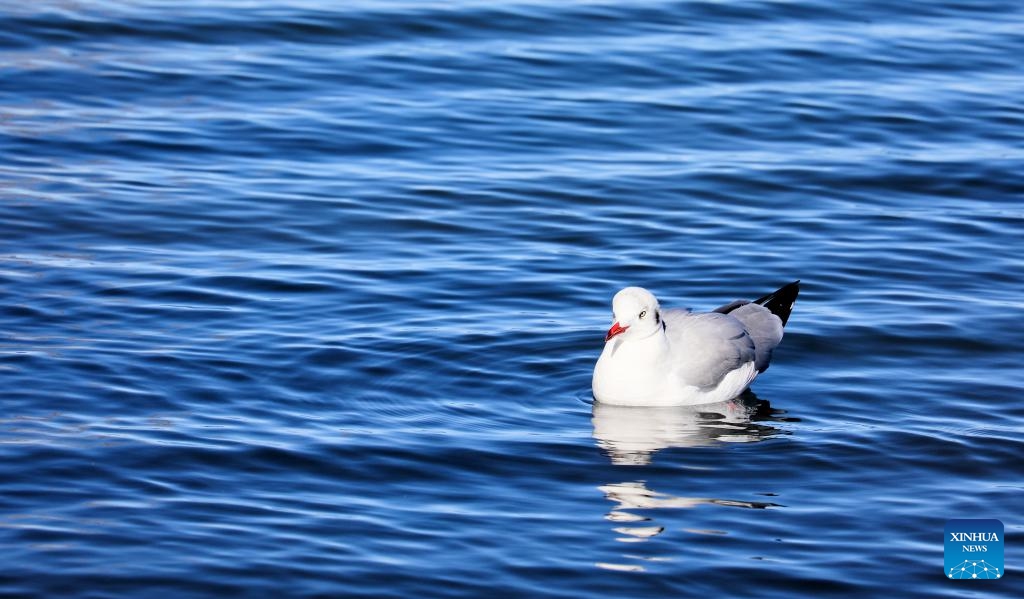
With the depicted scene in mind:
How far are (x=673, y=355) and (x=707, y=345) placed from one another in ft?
0.83

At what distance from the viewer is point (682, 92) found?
18031 millimetres

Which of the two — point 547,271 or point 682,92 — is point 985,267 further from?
point 682,92

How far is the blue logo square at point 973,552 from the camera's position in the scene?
788 centimetres

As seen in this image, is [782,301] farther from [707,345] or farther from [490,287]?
[490,287]

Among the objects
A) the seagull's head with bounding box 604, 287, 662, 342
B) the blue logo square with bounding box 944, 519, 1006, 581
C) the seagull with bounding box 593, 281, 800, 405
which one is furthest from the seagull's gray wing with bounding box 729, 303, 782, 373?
the blue logo square with bounding box 944, 519, 1006, 581

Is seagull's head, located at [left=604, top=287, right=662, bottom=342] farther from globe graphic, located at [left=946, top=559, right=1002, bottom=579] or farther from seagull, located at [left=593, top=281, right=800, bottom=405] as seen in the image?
globe graphic, located at [left=946, top=559, right=1002, bottom=579]

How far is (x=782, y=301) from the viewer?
446 inches

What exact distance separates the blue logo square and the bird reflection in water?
0.98 meters

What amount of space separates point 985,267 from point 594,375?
4.37 metres

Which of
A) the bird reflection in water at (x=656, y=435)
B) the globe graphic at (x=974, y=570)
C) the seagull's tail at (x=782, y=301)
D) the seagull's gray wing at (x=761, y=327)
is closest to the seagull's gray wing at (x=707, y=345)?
the seagull's gray wing at (x=761, y=327)

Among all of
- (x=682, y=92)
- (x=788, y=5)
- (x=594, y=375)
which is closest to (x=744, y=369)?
(x=594, y=375)

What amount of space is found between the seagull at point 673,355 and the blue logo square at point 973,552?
2407mm

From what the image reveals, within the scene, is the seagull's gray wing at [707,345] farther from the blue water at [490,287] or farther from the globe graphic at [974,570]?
the globe graphic at [974,570]

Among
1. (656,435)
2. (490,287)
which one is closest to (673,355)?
(656,435)
